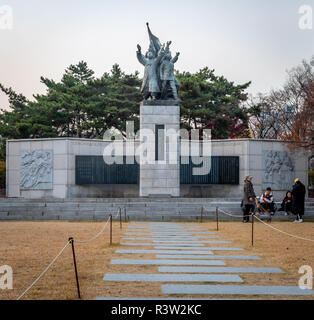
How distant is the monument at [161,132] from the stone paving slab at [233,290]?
16.8m

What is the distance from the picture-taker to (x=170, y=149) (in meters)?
23.6

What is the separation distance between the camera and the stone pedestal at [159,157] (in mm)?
23516

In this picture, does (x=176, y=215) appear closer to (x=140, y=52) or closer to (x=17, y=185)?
(x=140, y=52)

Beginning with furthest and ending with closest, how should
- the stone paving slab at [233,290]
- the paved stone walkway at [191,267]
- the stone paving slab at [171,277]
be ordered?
the stone paving slab at [171,277] < the paved stone walkway at [191,267] < the stone paving slab at [233,290]

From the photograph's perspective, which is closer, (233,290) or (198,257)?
(233,290)

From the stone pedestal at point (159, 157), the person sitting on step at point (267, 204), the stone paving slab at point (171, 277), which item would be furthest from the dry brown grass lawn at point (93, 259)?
the stone pedestal at point (159, 157)

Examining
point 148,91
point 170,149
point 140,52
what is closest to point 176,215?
point 170,149

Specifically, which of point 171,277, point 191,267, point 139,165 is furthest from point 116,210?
point 171,277

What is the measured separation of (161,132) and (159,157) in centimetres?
132

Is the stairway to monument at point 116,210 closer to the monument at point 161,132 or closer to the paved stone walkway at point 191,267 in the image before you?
the monument at point 161,132

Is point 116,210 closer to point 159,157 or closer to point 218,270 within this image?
point 159,157

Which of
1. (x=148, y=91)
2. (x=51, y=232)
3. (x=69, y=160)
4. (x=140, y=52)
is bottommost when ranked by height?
(x=51, y=232)

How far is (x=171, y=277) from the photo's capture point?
7.45 m
